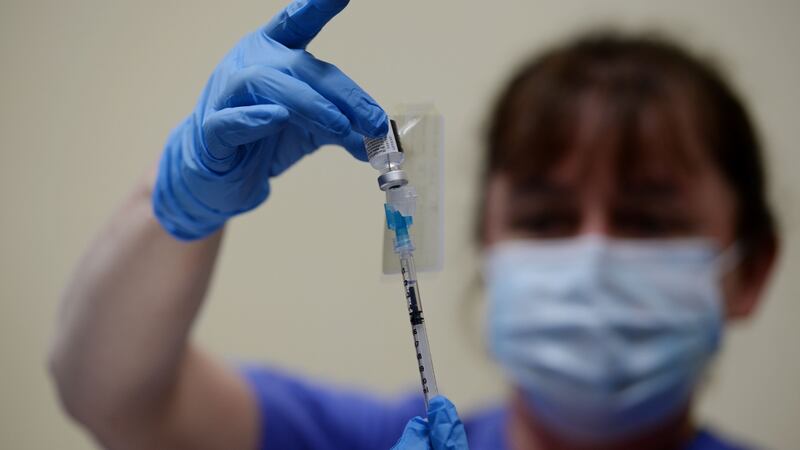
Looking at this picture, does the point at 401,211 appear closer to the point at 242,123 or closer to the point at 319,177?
the point at 242,123

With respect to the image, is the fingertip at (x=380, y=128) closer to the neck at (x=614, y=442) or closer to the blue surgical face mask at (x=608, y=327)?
the blue surgical face mask at (x=608, y=327)

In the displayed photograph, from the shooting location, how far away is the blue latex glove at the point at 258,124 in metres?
0.78

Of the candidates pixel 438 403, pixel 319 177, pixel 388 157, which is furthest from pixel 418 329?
pixel 319 177

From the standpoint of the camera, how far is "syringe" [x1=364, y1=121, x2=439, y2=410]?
29.2 inches

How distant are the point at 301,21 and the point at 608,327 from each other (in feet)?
1.83

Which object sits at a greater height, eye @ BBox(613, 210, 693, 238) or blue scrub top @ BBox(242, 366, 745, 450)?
eye @ BBox(613, 210, 693, 238)

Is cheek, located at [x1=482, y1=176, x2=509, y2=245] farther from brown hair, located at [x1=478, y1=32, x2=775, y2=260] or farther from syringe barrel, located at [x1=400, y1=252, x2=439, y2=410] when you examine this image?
syringe barrel, located at [x1=400, y1=252, x2=439, y2=410]

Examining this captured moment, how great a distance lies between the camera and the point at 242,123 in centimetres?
77

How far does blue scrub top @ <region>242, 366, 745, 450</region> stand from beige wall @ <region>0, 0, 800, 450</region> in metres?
0.09

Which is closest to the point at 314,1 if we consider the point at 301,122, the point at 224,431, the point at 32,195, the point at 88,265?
the point at 301,122

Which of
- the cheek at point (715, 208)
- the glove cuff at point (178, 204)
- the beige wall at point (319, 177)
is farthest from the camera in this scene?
the beige wall at point (319, 177)

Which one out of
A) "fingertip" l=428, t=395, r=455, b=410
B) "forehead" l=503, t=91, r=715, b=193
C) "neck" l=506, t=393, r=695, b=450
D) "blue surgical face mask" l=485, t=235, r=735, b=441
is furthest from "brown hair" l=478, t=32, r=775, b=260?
"fingertip" l=428, t=395, r=455, b=410

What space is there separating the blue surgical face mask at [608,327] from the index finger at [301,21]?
427 millimetres

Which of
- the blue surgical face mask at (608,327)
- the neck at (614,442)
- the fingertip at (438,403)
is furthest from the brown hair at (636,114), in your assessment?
the fingertip at (438,403)
